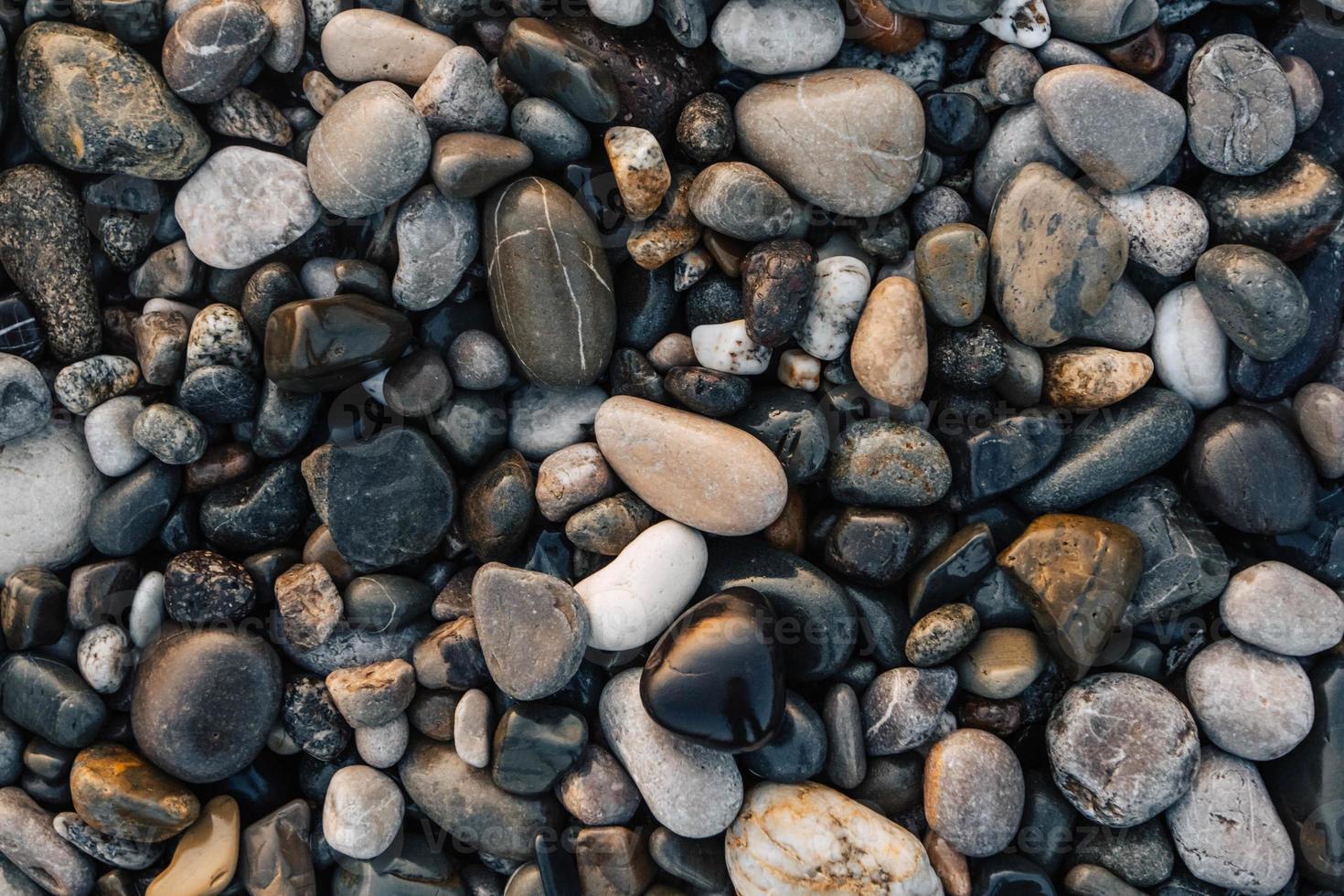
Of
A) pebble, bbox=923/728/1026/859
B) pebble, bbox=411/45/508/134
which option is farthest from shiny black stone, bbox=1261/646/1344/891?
pebble, bbox=411/45/508/134

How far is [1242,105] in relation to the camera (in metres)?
2.70

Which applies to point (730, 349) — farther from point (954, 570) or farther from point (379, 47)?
point (379, 47)

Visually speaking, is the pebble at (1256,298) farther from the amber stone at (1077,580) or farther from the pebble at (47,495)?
the pebble at (47,495)

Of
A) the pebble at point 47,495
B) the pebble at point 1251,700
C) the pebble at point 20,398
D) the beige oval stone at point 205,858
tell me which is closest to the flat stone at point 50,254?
the pebble at point 20,398

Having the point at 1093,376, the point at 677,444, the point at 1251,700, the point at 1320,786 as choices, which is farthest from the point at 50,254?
the point at 1320,786

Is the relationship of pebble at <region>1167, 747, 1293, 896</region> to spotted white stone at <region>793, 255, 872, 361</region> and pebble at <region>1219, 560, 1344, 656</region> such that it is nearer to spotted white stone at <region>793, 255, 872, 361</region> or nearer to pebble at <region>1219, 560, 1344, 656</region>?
pebble at <region>1219, 560, 1344, 656</region>

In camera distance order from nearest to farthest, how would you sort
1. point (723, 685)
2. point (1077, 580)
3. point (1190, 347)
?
1. point (723, 685)
2. point (1077, 580)
3. point (1190, 347)

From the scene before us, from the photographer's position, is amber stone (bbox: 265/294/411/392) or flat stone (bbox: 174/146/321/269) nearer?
amber stone (bbox: 265/294/411/392)

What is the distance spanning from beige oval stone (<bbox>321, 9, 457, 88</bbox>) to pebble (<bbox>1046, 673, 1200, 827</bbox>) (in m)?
2.82

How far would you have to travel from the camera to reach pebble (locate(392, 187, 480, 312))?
9.01 feet

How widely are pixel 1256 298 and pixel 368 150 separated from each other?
8.73 ft

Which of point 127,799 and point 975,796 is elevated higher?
point 975,796

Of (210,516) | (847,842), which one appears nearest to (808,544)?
Result: (847,842)

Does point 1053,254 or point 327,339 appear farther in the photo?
point 1053,254
